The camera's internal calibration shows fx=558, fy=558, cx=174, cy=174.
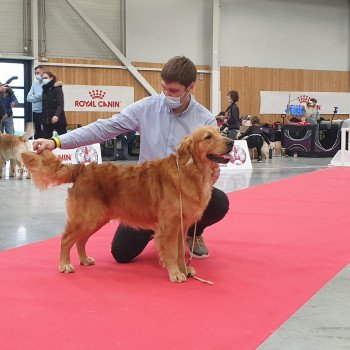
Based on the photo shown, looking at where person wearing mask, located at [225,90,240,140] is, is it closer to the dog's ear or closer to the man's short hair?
the man's short hair

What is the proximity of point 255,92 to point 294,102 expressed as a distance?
1405mm

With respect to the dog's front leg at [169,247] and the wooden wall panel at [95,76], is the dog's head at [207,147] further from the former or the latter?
the wooden wall panel at [95,76]

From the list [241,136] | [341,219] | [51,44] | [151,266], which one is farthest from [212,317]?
[51,44]

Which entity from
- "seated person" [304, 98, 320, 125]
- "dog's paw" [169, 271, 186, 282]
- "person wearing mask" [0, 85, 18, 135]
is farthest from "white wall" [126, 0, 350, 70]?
"dog's paw" [169, 271, 186, 282]

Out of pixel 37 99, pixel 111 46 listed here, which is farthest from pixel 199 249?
pixel 111 46

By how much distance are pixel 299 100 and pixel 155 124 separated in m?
15.8

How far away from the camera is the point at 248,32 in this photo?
59.7 ft

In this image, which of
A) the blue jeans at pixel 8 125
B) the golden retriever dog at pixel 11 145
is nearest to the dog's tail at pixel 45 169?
the golden retriever dog at pixel 11 145

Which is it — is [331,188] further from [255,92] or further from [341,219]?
[255,92]

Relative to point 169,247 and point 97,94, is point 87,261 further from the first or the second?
point 97,94

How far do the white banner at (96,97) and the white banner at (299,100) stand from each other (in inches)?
180

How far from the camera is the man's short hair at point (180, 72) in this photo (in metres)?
3.17

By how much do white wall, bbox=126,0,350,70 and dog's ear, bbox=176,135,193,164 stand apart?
46.8 feet

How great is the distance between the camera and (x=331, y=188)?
24.1 ft
